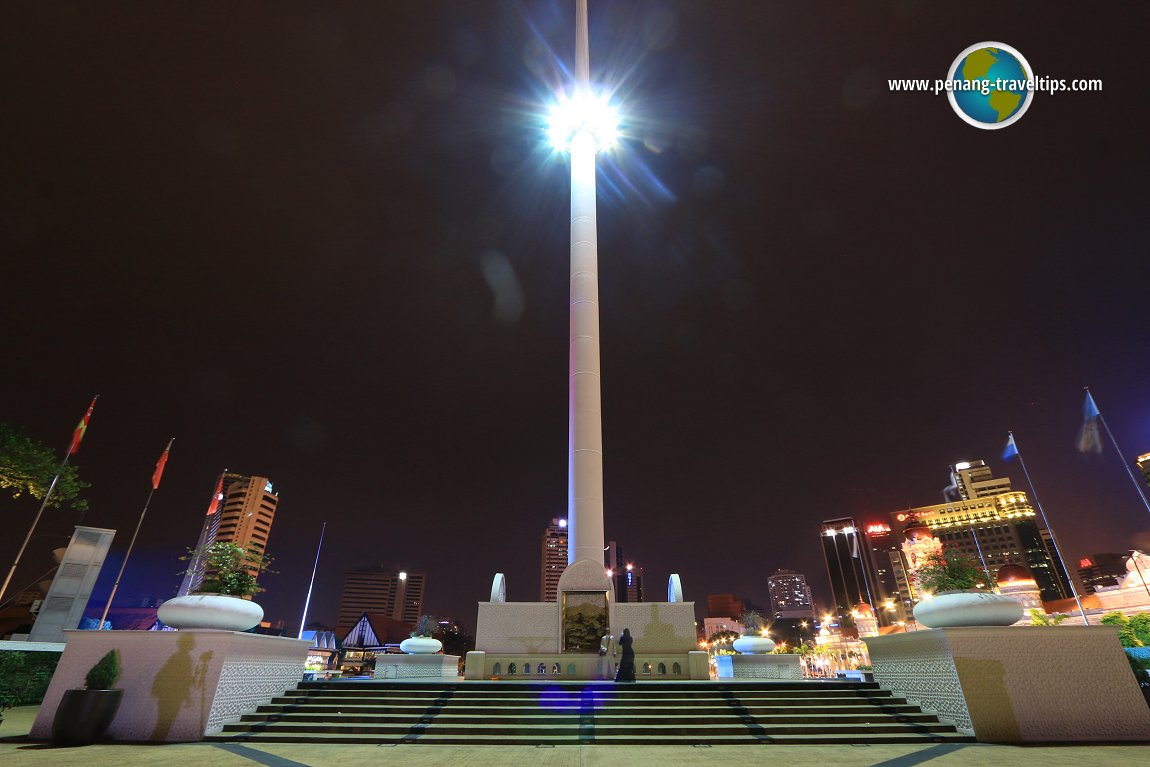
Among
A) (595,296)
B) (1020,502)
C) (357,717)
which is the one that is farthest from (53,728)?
(1020,502)

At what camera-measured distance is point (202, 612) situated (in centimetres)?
1179

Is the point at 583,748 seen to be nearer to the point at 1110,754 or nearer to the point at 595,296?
the point at 1110,754

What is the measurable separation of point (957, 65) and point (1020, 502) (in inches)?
5420

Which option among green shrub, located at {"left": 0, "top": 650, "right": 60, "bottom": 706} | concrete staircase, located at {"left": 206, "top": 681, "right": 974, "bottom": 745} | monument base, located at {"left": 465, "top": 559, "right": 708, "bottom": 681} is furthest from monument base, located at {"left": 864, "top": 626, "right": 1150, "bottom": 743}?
green shrub, located at {"left": 0, "top": 650, "right": 60, "bottom": 706}

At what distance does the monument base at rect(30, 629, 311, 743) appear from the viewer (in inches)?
424

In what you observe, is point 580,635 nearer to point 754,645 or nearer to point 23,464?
point 754,645

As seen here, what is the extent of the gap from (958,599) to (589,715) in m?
8.41

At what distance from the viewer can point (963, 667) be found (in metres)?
10.9

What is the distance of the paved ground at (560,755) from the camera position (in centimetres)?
838

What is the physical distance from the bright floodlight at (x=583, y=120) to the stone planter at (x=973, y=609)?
31851mm

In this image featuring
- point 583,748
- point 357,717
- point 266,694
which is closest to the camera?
point 583,748

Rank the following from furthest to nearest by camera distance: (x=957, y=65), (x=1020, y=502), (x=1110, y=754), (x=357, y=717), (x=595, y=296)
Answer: (x=1020, y=502), (x=595, y=296), (x=957, y=65), (x=357, y=717), (x=1110, y=754)

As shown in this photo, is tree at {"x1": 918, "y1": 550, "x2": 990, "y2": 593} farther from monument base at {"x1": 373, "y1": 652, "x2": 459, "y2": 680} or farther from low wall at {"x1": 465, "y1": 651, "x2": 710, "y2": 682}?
monument base at {"x1": 373, "y1": 652, "x2": 459, "y2": 680}

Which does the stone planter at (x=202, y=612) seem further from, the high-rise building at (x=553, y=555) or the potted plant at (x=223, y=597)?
the high-rise building at (x=553, y=555)
